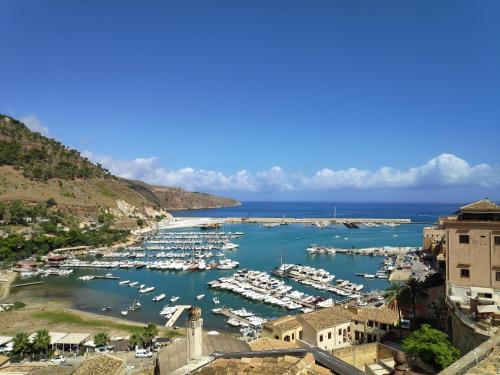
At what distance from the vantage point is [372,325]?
30828mm

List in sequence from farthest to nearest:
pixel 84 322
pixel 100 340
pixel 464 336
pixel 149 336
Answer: pixel 84 322 < pixel 149 336 < pixel 100 340 < pixel 464 336

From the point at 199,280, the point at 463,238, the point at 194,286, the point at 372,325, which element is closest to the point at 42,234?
the point at 199,280

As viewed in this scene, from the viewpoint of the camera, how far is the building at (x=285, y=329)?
2736cm

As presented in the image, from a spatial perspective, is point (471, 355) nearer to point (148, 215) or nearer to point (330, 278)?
point (330, 278)

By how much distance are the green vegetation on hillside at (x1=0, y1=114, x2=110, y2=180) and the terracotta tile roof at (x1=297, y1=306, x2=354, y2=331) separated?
398 feet

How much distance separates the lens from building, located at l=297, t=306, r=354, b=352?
93.8 ft

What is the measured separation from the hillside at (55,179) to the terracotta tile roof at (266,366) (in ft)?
378

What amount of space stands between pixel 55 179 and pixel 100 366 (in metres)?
130

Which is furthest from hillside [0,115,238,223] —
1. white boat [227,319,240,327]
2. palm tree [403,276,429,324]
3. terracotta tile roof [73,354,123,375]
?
terracotta tile roof [73,354,123,375]

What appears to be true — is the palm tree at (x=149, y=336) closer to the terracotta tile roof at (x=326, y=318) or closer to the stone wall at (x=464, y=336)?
the terracotta tile roof at (x=326, y=318)

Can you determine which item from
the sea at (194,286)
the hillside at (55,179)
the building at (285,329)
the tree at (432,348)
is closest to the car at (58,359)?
the sea at (194,286)

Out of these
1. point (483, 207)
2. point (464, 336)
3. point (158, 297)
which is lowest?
point (158, 297)

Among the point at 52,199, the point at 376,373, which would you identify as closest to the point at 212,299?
the point at 376,373

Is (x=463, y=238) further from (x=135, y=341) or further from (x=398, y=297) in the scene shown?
(x=135, y=341)
